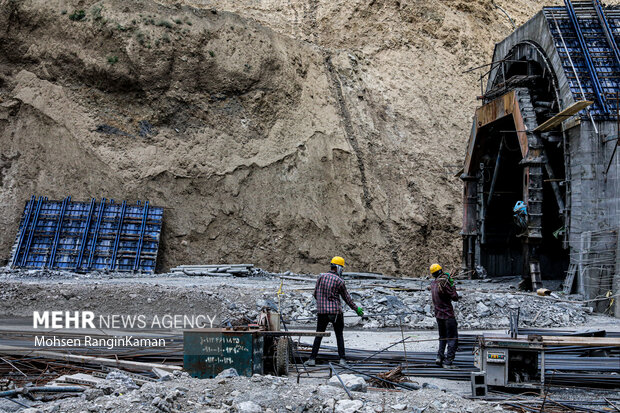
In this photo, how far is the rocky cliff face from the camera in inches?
926

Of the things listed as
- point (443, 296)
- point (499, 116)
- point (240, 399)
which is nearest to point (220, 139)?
point (499, 116)

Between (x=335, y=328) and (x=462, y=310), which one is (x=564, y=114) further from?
(x=335, y=328)

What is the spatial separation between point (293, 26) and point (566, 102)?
1810 cm

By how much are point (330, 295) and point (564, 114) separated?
33.3 ft

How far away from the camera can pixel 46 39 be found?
25.3 meters

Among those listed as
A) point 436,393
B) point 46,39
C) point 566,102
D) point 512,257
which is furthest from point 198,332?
point 46,39

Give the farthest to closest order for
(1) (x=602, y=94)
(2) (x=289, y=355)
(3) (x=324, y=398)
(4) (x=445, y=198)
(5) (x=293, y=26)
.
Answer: (5) (x=293, y=26) < (4) (x=445, y=198) < (1) (x=602, y=94) < (2) (x=289, y=355) < (3) (x=324, y=398)

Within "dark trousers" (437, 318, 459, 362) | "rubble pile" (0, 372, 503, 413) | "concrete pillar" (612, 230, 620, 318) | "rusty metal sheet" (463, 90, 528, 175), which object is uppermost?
"rusty metal sheet" (463, 90, 528, 175)

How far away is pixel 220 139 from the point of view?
2503 cm

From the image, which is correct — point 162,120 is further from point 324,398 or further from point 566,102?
point 324,398

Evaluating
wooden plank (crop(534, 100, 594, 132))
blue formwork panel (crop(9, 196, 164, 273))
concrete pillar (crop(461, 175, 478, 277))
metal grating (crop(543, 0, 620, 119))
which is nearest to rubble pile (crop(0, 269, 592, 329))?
wooden plank (crop(534, 100, 594, 132))

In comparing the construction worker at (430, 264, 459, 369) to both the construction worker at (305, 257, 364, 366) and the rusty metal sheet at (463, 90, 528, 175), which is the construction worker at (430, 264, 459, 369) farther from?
the rusty metal sheet at (463, 90, 528, 175)

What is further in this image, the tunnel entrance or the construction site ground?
the tunnel entrance

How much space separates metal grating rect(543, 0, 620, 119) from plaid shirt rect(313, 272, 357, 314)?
10.3 meters
